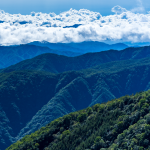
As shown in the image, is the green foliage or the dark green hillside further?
the green foliage

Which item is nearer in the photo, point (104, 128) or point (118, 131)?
point (118, 131)

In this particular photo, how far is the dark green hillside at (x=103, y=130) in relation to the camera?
301 feet

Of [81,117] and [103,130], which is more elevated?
[81,117]

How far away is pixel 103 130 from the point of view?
110438mm

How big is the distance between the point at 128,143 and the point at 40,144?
203 feet

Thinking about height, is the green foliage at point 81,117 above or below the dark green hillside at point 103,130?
above

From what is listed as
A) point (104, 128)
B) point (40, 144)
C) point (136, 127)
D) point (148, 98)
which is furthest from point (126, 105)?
point (40, 144)

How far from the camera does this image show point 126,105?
127 metres

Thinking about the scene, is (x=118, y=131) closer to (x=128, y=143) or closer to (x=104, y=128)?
(x=104, y=128)

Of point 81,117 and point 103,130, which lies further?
point 81,117

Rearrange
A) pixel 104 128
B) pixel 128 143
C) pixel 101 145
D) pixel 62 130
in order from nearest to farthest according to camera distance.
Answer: pixel 128 143 → pixel 101 145 → pixel 104 128 → pixel 62 130

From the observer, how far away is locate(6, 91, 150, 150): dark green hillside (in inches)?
3617

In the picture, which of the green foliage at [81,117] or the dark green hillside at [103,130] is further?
the green foliage at [81,117]

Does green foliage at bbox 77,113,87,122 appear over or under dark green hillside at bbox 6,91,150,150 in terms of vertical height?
over
